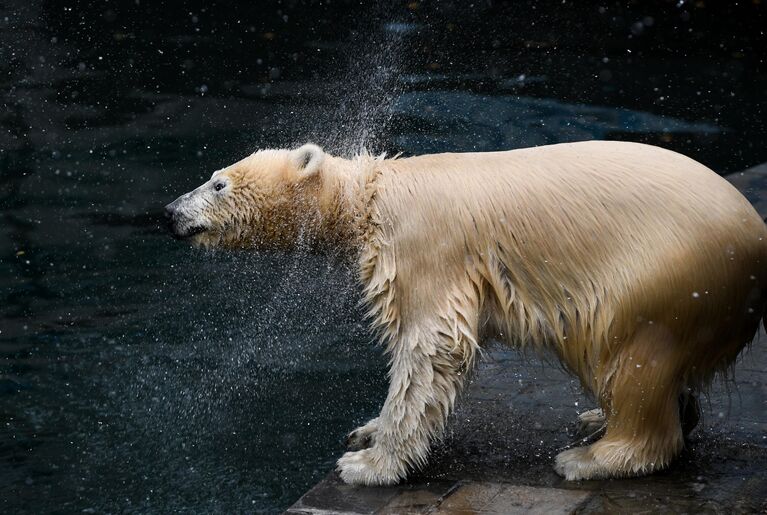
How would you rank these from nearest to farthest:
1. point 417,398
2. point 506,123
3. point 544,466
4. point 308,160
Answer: point 417,398, point 544,466, point 308,160, point 506,123

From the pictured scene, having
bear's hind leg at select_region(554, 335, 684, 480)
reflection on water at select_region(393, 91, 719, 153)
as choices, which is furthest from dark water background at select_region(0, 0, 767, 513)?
bear's hind leg at select_region(554, 335, 684, 480)

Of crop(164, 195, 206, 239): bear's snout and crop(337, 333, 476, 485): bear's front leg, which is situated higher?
crop(164, 195, 206, 239): bear's snout

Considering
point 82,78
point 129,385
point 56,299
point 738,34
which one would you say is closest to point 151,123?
point 82,78

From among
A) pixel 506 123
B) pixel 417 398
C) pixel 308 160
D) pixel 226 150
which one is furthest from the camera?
pixel 506 123

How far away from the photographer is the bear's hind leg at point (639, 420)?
402 cm

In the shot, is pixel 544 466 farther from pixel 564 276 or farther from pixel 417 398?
pixel 564 276

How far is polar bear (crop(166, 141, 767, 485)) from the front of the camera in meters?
3.99

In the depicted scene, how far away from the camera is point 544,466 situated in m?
4.35

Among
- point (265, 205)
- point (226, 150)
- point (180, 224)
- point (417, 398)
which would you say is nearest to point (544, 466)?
point (417, 398)

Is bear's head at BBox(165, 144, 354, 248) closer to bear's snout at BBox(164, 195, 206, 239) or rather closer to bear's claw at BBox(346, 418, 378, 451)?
bear's snout at BBox(164, 195, 206, 239)

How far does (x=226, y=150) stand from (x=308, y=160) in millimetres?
5550

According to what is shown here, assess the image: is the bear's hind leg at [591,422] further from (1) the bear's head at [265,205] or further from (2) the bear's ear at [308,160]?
(2) the bear's ear at [308,160]

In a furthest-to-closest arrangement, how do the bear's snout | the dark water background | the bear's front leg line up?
the dark water background → the bear's snout → the bear's front leg

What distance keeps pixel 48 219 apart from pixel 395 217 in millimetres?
5323
